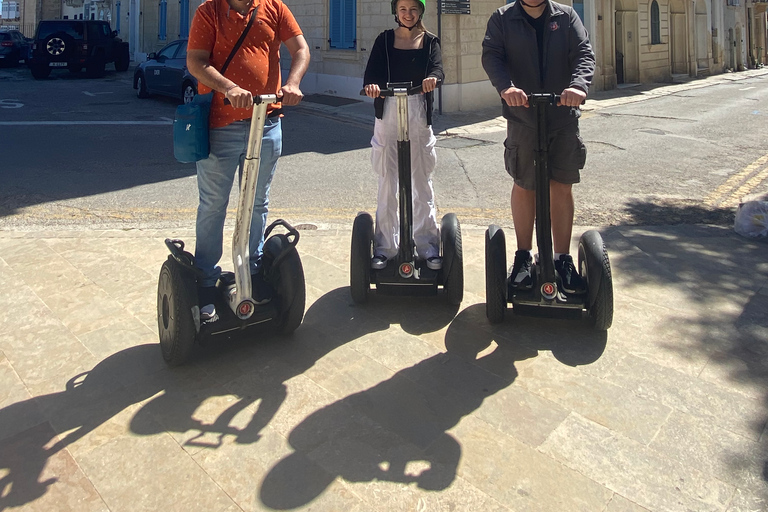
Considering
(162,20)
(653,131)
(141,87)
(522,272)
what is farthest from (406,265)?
(162,20)

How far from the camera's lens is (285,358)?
3.33 m

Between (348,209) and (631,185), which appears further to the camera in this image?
(631,185)

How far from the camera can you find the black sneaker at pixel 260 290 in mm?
3307

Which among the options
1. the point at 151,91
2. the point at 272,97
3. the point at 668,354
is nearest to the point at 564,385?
the point at 668,354

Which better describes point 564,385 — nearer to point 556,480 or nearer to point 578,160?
point 556,480

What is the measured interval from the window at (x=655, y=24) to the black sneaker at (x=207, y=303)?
74.0 ft

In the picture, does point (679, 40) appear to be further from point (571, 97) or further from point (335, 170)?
point (571, 97)

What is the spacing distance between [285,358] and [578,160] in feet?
6.18

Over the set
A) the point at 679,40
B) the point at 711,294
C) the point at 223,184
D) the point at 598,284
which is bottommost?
the point at 711,294

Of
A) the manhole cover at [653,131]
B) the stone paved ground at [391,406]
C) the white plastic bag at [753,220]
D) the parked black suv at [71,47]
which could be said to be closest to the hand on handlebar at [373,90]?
the stone paved ground at [391,406]

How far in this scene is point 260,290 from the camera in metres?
3.34

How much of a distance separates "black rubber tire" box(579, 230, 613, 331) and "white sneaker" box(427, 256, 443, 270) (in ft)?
2.69

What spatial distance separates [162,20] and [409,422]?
2385 cm

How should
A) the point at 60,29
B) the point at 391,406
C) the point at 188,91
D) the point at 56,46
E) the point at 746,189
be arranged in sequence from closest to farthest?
the point at 391,406 → the point at 746,189 → the point at 188,91 → the point at 56,46 → the point at 60,29
